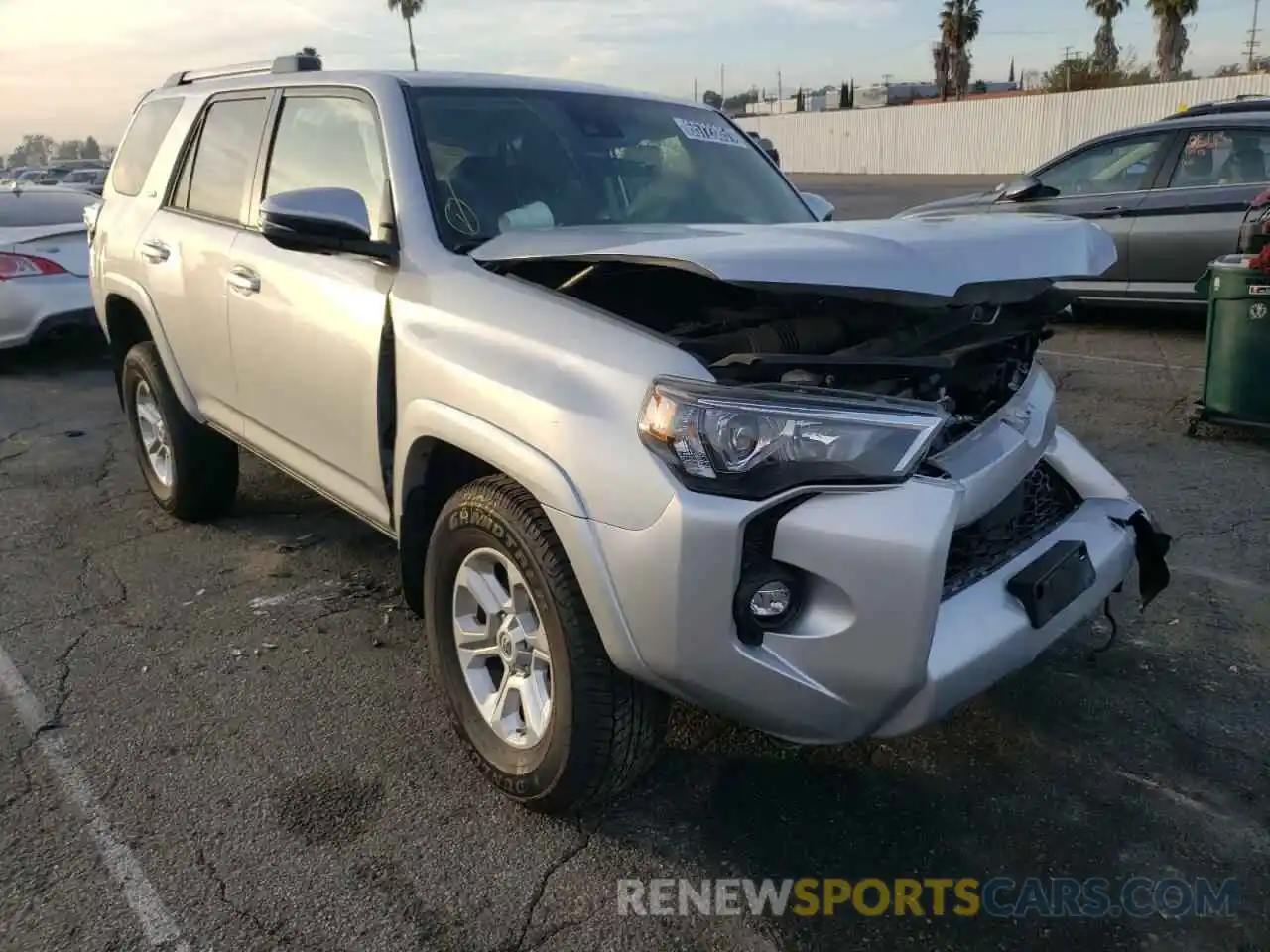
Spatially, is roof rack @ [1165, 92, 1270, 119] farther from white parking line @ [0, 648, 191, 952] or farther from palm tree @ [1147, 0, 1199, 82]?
palm tree @ [1147, 0, 1199, 82]

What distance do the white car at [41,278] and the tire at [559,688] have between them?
6906 mm

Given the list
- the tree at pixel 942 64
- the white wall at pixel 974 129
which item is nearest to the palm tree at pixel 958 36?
the tree at pixel 942 64

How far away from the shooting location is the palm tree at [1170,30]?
45156mm

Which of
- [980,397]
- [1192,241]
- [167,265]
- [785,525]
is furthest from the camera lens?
[1192,241]

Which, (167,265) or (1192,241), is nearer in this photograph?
(167,265)

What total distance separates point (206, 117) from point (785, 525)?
3.56 m

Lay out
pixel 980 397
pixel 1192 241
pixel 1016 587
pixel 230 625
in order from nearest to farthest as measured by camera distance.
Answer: pixel 1016 587, pixel 980 397, pixel 230 625, pixel 1192 241

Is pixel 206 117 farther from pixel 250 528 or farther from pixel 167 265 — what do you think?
pixel 250 528

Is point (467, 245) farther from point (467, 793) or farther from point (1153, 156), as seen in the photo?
point (1153, 156)

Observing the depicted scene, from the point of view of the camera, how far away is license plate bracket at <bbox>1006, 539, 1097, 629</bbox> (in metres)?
2.53

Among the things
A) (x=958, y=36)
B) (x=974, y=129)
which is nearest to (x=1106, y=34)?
A: (x=958, y=36)

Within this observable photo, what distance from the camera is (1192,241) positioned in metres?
8.04

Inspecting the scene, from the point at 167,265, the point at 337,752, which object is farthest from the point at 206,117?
the point at 337,752

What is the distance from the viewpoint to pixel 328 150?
3682mm
